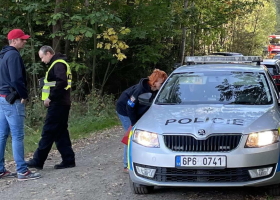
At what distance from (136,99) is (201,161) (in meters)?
1.80

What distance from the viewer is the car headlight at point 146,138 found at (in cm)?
521

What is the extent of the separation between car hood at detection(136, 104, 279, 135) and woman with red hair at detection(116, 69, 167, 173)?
57cm

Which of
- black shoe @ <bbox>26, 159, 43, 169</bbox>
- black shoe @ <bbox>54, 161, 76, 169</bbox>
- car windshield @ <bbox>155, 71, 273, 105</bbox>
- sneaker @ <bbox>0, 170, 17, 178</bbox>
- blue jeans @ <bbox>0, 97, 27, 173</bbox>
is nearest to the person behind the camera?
car windshield @ <bbox>155, 71, 273, 105</bbox>

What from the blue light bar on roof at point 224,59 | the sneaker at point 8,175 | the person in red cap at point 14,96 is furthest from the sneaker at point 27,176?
the blue light bar on roof at point 224,59

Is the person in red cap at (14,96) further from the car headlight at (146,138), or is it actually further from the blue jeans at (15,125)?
the car headlight at (146,138)

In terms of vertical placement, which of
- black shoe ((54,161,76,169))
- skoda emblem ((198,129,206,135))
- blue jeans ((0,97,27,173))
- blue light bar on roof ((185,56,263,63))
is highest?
blue light bar on roof ((185,56,263,63))

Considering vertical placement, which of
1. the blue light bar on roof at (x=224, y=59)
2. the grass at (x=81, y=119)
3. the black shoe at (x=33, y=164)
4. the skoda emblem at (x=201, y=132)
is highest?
the blue light bar on roof at (x=224, y=59)

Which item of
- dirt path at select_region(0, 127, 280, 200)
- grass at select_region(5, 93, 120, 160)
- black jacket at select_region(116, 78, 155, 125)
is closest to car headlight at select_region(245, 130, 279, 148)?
dirt path at select_region(0, 127, 280, 200)

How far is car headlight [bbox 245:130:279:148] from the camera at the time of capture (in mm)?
4960

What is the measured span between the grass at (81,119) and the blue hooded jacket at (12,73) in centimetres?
314

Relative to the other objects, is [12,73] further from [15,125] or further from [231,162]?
[231,162]

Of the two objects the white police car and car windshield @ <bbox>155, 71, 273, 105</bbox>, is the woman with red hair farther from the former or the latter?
the white police car

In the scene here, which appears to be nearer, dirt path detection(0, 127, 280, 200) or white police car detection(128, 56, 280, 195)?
white police car detection(128, 56, 280, 195)

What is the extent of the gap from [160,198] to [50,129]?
7.87ft
